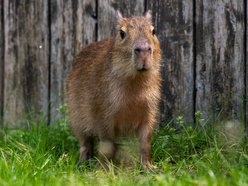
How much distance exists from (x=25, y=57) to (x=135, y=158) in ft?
6.16

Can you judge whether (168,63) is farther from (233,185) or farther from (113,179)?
(233,185)

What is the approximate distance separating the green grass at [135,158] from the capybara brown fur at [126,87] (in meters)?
0.25

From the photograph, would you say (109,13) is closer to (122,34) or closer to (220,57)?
(220,57)

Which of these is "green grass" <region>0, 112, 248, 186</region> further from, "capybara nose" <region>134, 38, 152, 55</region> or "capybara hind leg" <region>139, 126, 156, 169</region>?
"capybara nose" <region>134, 38, 152, 55</region>

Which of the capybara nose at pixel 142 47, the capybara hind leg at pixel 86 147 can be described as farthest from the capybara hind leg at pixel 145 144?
the capybara nose at pixel 142 47

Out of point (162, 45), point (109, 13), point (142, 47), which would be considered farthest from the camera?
point (109, 13)

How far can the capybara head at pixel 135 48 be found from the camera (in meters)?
5.45

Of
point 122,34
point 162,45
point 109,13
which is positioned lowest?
point 162,45

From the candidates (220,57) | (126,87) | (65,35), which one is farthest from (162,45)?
(126,87)

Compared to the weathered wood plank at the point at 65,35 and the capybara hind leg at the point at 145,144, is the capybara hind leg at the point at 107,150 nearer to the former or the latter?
the capybara hind leg at the point at 145,144

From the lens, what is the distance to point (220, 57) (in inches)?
264

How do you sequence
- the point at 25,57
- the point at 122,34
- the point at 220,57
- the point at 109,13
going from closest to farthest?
1. the point at 122,34
2. the point at 220,57
3. the point at 109,13
4. the point at 25,57

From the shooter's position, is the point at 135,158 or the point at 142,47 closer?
the point at 142,47

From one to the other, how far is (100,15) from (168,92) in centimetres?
93
